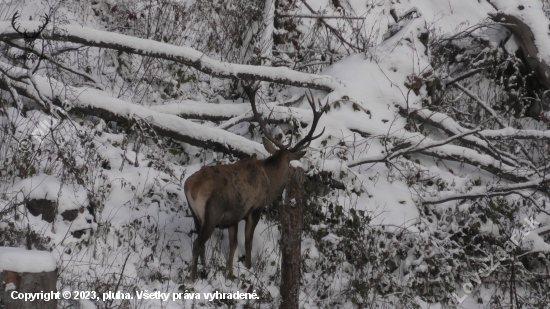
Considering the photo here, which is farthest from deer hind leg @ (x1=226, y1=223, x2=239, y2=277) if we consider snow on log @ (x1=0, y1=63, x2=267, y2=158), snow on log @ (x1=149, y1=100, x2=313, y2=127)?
snow on log @ (x1=149, y1=100, x2=313, y2=127)

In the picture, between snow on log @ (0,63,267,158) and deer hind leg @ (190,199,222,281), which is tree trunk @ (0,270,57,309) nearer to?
deer hind leg @ (190,199,222,281)

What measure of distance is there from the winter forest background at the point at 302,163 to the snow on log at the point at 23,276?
1.21 meters

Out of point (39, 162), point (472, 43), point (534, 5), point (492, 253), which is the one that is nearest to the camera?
point (39, 162)

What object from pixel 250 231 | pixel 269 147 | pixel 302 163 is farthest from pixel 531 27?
pixel 250 231

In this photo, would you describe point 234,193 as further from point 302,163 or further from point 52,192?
point 52,192

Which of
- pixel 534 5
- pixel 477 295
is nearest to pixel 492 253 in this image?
pixel 477 295

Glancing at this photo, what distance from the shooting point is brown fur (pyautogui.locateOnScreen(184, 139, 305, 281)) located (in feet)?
16.8

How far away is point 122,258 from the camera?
517 cm

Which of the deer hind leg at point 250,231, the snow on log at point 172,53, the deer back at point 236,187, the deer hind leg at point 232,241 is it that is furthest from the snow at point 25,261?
the snow on log at point 172,53

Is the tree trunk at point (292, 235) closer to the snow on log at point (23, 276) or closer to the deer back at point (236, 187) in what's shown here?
the deer back at point (236, 187)

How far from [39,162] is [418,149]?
4830 millimetres

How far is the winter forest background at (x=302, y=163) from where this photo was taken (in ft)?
17.4

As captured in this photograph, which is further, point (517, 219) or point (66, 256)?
point (517, 219)

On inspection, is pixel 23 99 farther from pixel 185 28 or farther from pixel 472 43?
pixel 472 43
